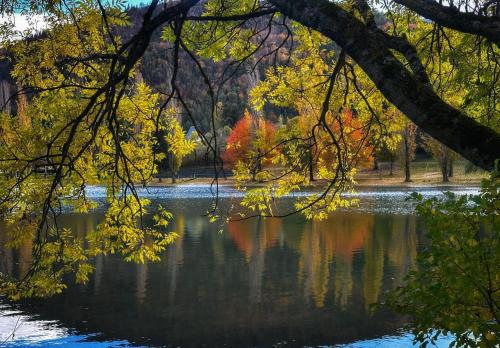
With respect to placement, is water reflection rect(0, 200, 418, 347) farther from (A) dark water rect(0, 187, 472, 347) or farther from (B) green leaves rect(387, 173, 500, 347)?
(B) green leaves rect(387, 173, 500, 347)

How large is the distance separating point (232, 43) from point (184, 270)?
13.0 metres

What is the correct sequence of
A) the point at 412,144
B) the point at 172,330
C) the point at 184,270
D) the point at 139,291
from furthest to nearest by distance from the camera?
the point at 412,144 < the point at 184,270 < the point at 139,291 < the point at 172,330

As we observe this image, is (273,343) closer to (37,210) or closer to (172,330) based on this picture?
(172,330)

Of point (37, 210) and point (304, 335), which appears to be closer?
point (37, 210)

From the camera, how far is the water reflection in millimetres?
13141

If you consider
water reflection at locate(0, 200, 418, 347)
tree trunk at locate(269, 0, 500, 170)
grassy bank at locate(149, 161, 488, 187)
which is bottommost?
water reflection at locate(0, 200, 418, 347)

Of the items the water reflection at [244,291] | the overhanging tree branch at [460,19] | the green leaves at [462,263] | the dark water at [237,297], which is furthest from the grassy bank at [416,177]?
the overhanging tree branch at [460,19]

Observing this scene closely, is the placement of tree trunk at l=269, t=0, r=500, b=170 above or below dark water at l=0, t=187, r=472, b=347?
above

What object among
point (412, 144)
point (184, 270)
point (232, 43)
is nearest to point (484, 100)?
point (232, 43)

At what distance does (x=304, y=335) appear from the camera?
12805 millimetres

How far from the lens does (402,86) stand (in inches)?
132

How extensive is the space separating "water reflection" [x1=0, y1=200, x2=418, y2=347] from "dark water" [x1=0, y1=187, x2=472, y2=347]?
3 cm

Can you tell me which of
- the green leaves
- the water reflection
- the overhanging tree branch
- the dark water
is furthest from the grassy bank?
the overhanging tree branch

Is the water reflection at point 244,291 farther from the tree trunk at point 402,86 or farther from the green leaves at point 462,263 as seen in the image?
the tree trunk at point 402,86
